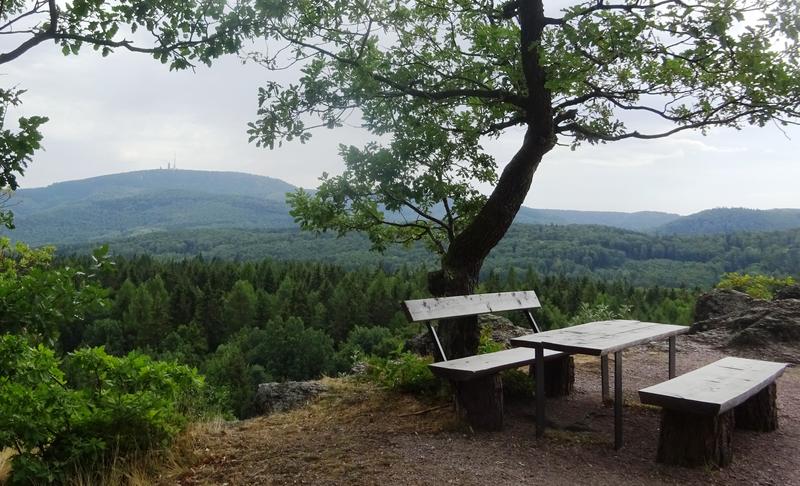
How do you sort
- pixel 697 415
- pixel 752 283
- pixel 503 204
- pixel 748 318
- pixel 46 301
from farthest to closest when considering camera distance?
1. pixel 752 283
2. pixel 748 318
3. pixel 503 204
4. pixel 697 415
5. pixel 46 301

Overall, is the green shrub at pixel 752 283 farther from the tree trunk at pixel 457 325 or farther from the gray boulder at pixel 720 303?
the tree trunk at pixel 457 325

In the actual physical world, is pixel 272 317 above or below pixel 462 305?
below

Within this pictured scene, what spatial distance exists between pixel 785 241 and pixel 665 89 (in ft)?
501

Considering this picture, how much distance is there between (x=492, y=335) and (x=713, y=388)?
18.6ft

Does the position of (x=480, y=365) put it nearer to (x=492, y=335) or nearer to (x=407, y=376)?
(x=407, y=376)

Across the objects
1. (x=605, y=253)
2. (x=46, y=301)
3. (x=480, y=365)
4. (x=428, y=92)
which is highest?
(x=428, y=92)

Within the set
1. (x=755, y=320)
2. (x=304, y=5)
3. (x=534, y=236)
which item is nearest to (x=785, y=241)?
(x=534, y=236)

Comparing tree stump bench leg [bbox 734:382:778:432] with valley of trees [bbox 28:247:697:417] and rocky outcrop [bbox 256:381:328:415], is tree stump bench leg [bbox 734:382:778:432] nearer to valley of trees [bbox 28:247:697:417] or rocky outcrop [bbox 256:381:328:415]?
rocky outcrop [bbox 256:381:328:415]

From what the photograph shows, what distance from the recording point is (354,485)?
4.05m

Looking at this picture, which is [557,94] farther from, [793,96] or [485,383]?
[485,383]

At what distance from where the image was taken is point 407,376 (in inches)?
254

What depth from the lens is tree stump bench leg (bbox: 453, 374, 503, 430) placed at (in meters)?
5.24

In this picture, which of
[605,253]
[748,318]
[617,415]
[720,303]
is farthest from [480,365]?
[605,253]

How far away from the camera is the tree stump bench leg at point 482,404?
524 cm
